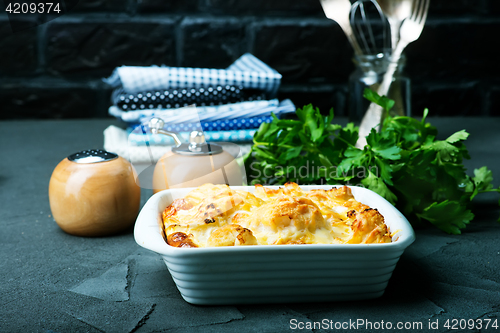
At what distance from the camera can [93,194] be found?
79 centimetres

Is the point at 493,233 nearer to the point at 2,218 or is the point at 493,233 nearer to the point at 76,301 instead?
the point at 76,301

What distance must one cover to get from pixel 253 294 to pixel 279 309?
36mm

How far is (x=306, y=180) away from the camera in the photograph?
91 centimetres

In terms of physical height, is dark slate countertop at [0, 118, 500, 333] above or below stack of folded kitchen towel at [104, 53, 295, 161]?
below

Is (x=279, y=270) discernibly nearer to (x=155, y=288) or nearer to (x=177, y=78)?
(x=155, y=288)

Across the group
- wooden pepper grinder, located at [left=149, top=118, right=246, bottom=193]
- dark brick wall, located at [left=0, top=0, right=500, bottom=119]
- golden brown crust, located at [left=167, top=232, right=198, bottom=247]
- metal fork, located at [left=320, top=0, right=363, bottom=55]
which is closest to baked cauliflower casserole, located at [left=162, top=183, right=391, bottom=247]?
golden brown crust, located at [left=167, top=232, right=198, bottom=247]

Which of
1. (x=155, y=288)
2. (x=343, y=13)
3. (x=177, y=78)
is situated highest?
(x=343, y=13)

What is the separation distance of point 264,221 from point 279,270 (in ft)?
0.25

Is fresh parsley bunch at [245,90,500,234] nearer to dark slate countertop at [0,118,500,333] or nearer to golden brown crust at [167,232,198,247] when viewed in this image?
dark slate countertop at [0,118,500,333]

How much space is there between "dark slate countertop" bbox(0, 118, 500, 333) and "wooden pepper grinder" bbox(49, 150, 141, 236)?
0.03 meters

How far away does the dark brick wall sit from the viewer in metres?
1.82

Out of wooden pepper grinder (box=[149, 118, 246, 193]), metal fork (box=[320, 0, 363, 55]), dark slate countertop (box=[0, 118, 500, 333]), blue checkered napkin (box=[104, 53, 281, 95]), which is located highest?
metal fork (box=[320, 0, 363, 55])

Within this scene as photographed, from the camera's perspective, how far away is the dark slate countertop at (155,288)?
56 centimetres

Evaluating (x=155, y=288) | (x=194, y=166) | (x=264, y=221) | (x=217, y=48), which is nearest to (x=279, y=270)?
(x=264, y=221)
